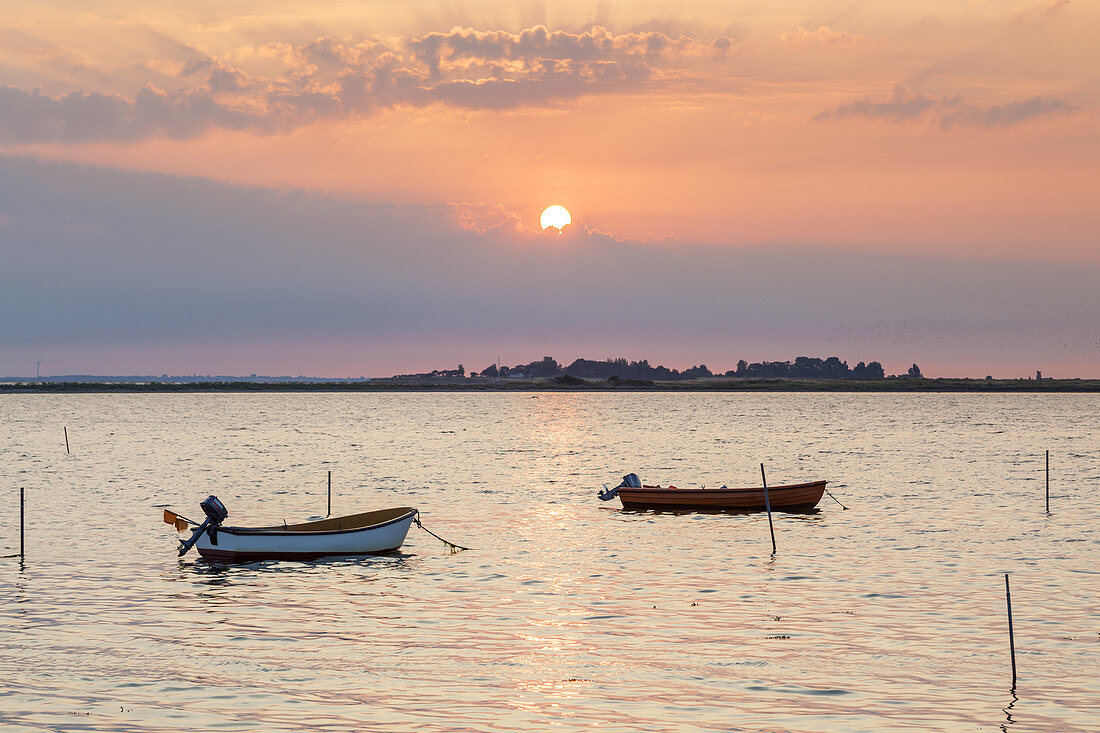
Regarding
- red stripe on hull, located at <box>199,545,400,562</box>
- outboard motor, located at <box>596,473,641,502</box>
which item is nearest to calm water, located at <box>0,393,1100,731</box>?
red stripe on hull, located at <box>199,545,400,562</box>

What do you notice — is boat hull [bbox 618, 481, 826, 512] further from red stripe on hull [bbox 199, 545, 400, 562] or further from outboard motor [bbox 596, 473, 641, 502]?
red stripe on hull [bbox 199, 545, 400, 562]

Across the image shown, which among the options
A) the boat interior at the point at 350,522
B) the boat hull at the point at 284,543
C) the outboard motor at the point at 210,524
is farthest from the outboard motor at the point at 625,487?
the outboard motor at the point at 210,524

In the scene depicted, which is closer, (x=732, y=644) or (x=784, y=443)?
(x=732, y=644)

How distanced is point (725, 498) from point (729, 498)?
19 cm

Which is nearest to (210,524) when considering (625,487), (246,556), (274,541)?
(246,556)

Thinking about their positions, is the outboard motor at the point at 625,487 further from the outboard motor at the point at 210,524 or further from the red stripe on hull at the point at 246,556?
the outboard motor at the point at 210,524

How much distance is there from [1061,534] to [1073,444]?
83.9m

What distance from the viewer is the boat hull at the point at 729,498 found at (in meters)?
49.7

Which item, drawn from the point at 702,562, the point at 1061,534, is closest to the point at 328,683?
the point at 702,562

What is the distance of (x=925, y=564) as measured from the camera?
114 feet

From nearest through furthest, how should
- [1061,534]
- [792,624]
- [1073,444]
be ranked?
[792,624] < [1061,534] < [1073,444]

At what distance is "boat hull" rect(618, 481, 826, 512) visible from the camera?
4971 centimetres

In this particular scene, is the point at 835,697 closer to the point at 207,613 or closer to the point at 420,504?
the point at 207,613

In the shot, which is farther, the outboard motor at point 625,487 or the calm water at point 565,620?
the outboard motor at point 625,487
